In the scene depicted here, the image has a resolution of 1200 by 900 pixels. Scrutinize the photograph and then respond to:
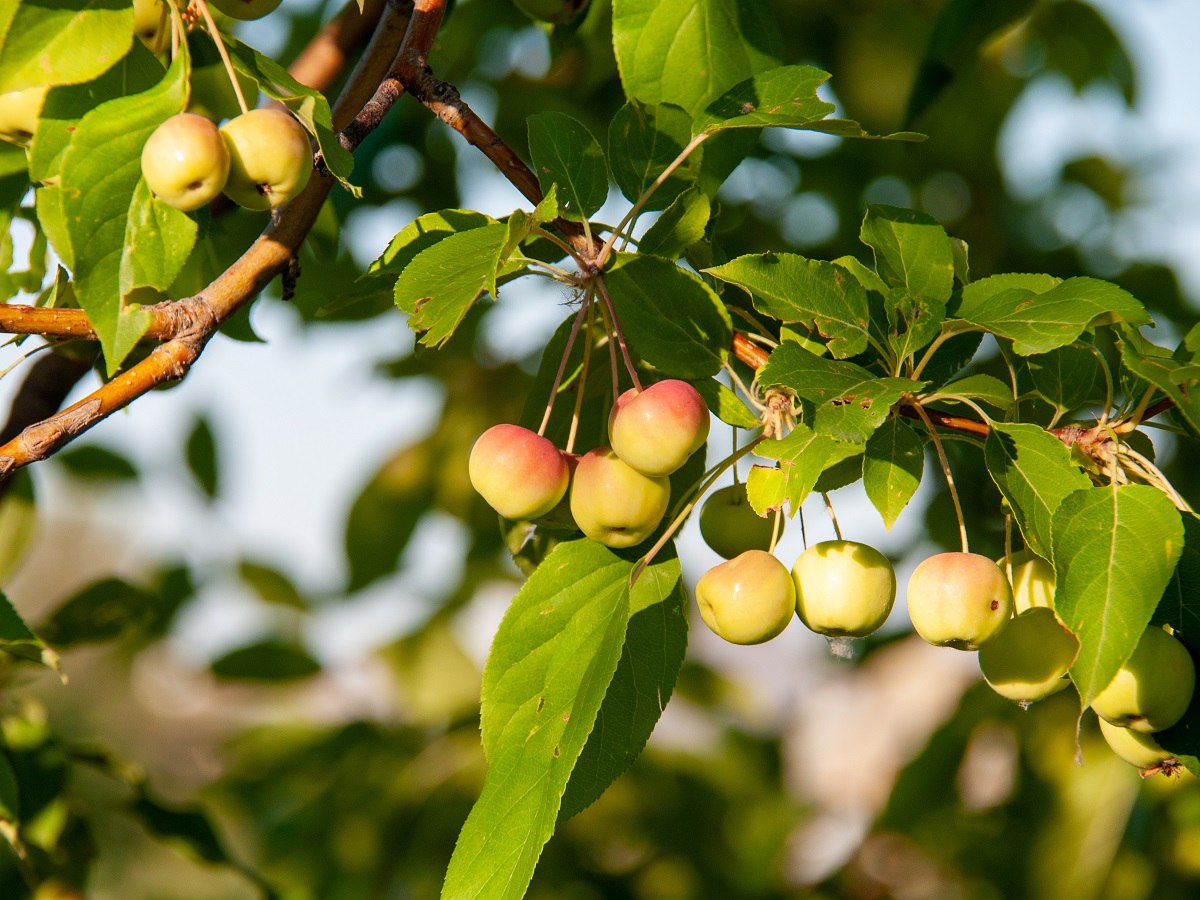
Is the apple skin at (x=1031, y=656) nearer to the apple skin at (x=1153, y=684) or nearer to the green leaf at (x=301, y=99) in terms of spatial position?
the apple skin at (x=1153, y=684)

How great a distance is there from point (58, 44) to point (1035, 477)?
2.33 feet

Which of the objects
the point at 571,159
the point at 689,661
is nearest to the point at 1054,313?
the point at 571,159

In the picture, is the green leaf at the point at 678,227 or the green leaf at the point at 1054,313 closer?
the green leaf at the point at 1054,313

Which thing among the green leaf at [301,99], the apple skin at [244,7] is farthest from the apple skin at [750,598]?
the apple skin at [244,7]

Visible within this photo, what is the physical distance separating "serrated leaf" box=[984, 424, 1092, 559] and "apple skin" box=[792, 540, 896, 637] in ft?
0.34

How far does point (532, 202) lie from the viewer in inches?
32.9

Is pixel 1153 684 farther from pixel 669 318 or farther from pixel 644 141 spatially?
pixel 644 141

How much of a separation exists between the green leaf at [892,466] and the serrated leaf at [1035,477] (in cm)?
5

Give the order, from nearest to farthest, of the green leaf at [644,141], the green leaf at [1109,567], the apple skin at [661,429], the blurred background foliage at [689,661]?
1. the green leaf at [1109,567]
2. the apple skin at [661,429]
3. the green leaf at [644,141]
4. the blurred background foliage at [689,661]

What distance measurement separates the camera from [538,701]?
81 centimetres

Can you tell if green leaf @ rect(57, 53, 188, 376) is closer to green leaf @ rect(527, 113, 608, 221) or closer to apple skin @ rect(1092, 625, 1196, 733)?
green leaf @ rect(527, 113, 608, 221)

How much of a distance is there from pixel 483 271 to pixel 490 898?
1.31 ft

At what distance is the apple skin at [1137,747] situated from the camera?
2.49ft

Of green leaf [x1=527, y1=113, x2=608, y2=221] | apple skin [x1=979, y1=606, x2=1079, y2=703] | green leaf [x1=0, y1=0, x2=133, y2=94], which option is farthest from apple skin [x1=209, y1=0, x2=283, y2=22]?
apple skin [x1=979, y1=606, x2=1079, y2=703]
